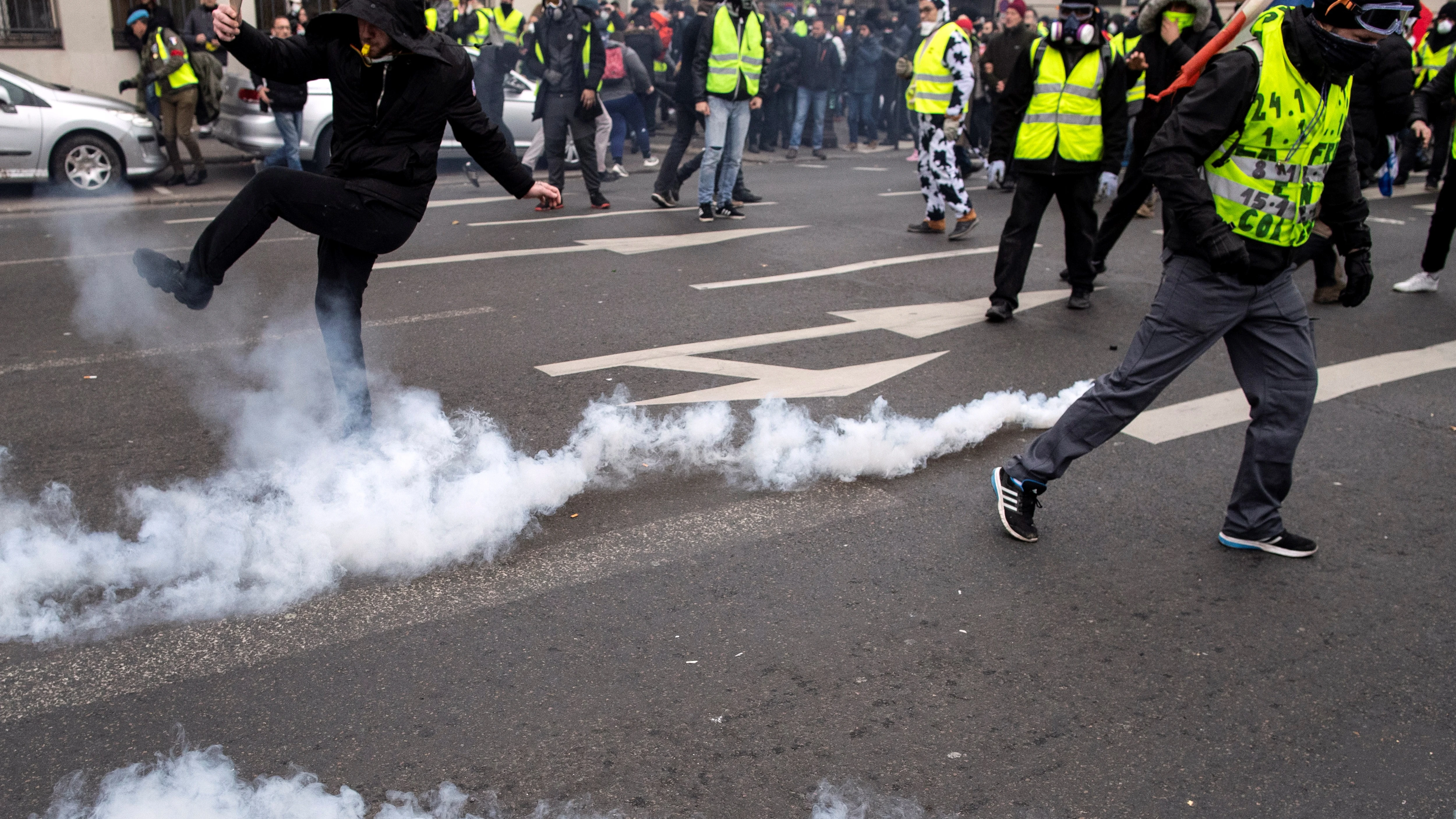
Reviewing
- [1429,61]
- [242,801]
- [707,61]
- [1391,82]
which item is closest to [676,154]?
[707,61]

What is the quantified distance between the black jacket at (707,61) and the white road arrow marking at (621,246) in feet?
3.92

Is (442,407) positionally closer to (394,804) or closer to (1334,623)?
(394,804)

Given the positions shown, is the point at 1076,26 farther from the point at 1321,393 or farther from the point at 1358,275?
the point at 1358,275

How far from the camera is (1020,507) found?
397 centimetres

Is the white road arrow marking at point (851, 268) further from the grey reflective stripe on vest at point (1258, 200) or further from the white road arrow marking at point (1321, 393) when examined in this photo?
the grey reflective stripe on vest at point (1258, 200)

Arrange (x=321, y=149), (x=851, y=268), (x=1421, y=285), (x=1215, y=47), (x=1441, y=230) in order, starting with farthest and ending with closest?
(x=321, y=149)
(x=851, y=268)
(x=1421, y=285)
(x=1441, y=230)
(x=1215, y=47)

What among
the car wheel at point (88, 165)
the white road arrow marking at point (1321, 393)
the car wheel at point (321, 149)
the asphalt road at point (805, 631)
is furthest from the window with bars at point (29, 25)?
the white road arrow marking at point (1321, 393)

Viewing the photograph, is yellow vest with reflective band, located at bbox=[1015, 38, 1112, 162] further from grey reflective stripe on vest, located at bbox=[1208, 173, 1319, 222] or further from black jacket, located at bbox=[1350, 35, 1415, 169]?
grey reflective stripe on vest, located at bbox=[1208, 173, 1319, 222]

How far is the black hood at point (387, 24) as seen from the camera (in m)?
3.65

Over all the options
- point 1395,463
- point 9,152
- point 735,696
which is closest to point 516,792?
point 735,696

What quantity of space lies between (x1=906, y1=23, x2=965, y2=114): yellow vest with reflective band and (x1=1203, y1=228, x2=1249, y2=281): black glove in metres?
5.93

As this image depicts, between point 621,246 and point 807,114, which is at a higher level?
point 807,114

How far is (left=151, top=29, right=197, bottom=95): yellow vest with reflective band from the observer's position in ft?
38.5

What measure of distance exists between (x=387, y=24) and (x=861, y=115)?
1688 centimetres
